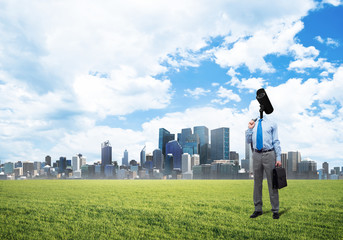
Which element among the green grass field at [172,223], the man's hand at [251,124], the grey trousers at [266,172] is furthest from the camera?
the man's hand at [251,124]

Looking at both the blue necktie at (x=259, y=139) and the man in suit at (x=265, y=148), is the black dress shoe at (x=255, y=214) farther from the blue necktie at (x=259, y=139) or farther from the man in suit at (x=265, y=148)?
the blue necktie at (x=259, y=139)

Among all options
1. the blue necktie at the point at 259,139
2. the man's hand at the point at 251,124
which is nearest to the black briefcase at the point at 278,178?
the blue necktie at the point at 259,139

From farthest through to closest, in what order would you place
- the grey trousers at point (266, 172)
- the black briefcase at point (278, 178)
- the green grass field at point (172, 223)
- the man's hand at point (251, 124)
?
1. the man's hand at point (251, 124)
2. the grey trousers at point (266, 172)
3. the black briefcase at point (278, 178)
4. the green grass field at point (172, 223)

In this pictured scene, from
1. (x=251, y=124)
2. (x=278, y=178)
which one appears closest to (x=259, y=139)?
(x=251, y=124)

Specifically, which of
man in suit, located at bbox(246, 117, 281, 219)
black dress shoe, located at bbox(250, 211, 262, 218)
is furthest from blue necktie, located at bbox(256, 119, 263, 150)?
black dress shoe, located at bbox(250, 211, 262, 218)

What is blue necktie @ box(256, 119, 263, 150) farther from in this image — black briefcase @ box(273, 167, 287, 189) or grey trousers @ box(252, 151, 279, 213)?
black briefcase @ box(273, 167, 287, 189)

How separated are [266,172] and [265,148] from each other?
0.71 m

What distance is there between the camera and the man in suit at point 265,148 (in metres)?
7.75

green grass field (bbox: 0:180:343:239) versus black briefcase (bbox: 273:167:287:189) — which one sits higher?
black briefcase (bbox: 273:167:287:189)

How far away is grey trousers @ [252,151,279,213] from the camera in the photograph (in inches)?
305

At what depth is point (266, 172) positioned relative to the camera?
7.89 metres

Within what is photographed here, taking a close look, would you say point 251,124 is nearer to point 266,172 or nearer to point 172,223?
point 266,172

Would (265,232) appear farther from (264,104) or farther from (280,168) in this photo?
(264,104)

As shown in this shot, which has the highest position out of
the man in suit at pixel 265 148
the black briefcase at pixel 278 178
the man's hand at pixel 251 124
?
the man's hand at pixel 251 124
